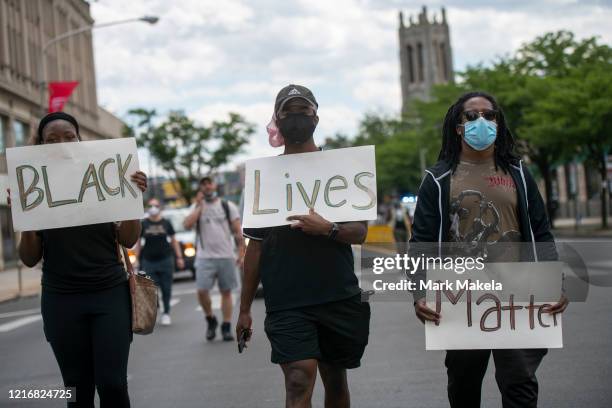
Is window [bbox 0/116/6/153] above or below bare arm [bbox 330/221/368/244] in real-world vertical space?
above

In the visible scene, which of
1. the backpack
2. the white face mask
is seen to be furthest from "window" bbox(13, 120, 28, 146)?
the backpack

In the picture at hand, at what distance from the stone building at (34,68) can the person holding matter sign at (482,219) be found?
24.9 m

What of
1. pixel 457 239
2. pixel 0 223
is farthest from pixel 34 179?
pixel 0 223

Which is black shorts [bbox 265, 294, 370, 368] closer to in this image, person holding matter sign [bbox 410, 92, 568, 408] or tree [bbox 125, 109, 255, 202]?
person holding matter sign [bbox 410, 92, 568, 408]

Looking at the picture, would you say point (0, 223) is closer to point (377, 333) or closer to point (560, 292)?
point (377, 333)

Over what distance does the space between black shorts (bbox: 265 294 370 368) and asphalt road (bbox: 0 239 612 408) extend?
6.69 ft

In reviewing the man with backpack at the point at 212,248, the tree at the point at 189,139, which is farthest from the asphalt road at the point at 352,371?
the tree at the point at 189,139

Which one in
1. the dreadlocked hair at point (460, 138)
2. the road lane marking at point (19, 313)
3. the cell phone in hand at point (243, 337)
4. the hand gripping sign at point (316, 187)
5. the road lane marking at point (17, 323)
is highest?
the dreadlocked hair at point (460, 138)

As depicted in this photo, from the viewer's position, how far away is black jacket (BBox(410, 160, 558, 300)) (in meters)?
4.50

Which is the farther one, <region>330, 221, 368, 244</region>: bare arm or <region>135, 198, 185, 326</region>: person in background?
<region>135, 198, 185, 326</region>: person in background

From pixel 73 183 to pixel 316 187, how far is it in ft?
4.20

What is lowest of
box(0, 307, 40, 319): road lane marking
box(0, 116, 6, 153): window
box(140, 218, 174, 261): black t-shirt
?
box(0, 307, 40, 319): road lane marking

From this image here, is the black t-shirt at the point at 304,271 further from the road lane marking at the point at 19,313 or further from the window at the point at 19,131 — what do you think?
the window at the point at 19,131

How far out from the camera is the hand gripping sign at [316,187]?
4.76 meters
